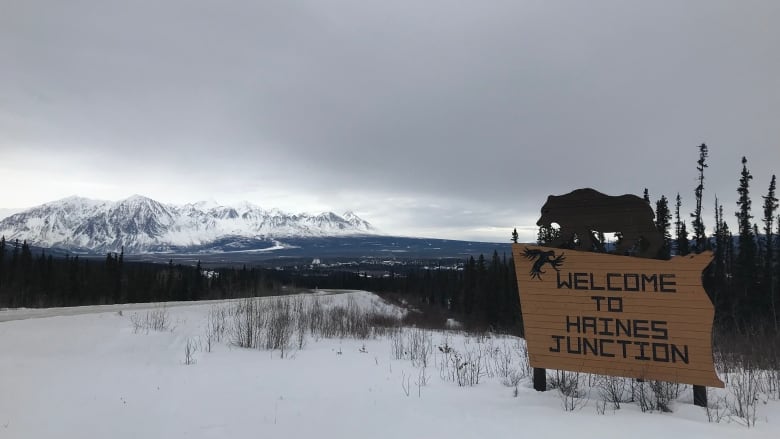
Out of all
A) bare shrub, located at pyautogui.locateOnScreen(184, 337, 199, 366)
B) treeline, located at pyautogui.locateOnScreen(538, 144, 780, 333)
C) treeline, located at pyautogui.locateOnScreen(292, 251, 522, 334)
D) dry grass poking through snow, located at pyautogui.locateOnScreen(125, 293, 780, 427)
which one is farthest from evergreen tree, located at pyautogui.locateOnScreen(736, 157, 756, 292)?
bare shrub, located at pyautogui.locateOnScreen(184, 337, 199, 366)

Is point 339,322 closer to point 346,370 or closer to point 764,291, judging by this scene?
point 346,370

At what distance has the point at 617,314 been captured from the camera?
7.11 metres

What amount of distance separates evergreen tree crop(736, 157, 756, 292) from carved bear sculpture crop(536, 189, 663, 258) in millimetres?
47383

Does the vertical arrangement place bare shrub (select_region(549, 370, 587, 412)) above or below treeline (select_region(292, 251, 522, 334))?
above

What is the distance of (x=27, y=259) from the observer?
2272 inches

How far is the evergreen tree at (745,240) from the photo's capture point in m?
43.6

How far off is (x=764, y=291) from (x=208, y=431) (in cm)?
5341

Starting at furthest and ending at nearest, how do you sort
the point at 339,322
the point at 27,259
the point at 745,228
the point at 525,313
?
1. the point at 27,259
2. the point at 745,228
3. the point at 339,322
4. the point at 525,313

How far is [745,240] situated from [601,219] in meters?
49.1

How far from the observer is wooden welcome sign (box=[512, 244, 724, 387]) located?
21.8 ft

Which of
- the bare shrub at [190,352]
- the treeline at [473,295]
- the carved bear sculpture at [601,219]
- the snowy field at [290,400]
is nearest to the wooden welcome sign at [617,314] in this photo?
the carved bear sculpture at [601,219]

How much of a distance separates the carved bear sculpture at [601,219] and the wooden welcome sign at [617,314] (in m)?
0.32

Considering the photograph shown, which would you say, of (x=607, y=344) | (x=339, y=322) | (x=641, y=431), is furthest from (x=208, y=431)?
(x=339, y=322)

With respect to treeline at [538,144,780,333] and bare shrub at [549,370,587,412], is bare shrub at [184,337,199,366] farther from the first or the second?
treeline at [538,144,780,333]
